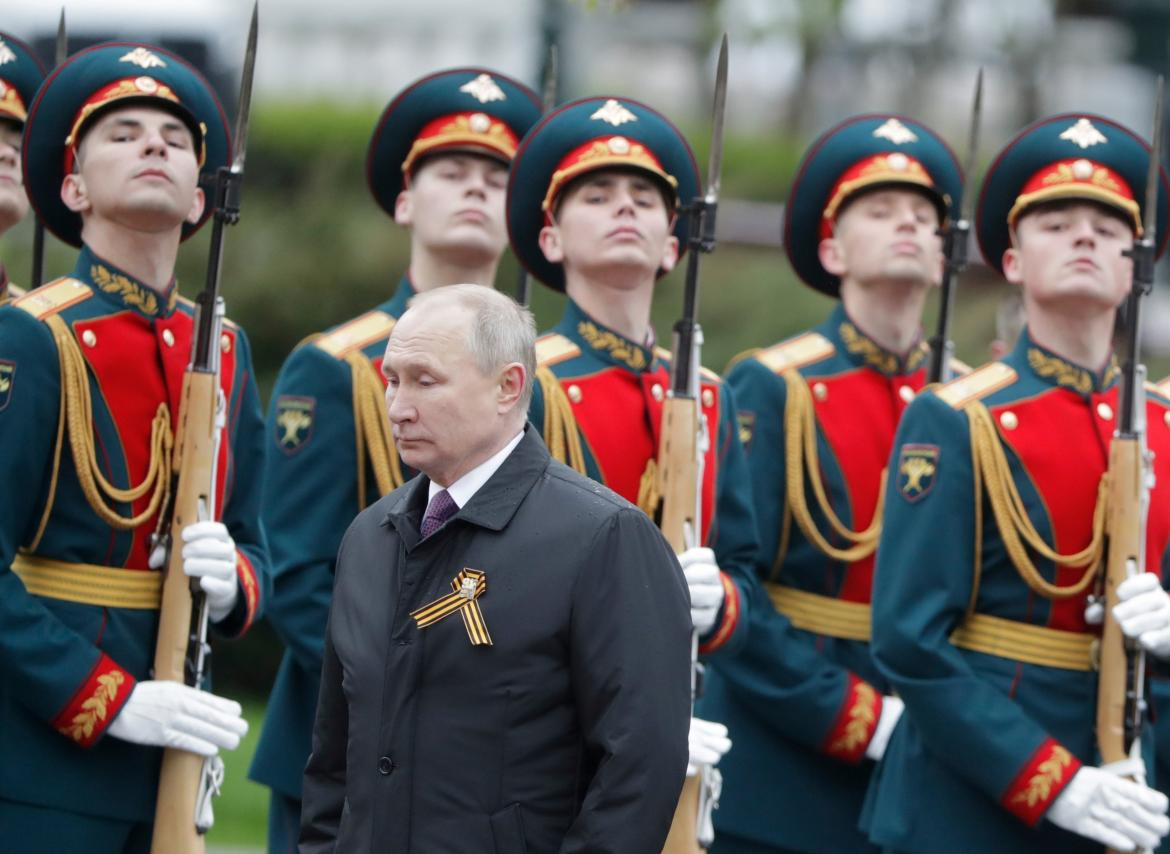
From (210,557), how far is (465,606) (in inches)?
62.1

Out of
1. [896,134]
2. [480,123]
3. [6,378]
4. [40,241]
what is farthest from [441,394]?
[896,134]

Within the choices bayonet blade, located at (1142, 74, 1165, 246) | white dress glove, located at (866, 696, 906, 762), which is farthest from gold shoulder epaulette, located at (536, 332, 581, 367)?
bayonet blade, located at (1142, 74, 1165, 246)

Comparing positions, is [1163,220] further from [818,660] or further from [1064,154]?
[818,660]

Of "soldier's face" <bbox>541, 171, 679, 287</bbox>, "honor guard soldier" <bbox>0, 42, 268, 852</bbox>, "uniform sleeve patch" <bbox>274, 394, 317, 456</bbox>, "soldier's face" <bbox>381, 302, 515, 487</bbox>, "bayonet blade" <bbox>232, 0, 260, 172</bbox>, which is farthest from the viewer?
"uniform sleeve patch" <bbox>274, 394, 317, 456</bbox>

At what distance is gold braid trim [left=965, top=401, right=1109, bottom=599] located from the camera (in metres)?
6.18

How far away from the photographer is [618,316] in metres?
6.64

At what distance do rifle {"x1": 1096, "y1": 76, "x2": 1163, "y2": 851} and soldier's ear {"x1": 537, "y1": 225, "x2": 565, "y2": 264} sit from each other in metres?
1.57

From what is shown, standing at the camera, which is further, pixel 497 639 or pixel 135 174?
pixel 135 174

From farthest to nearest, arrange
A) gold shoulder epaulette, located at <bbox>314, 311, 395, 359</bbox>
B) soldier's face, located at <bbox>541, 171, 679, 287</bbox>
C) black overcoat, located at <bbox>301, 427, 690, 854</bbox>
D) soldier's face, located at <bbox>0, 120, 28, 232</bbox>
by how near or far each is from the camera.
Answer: soldier's face, located at <bbox>0, 120, 28, 232</bbox> → gold shoulder epaulette, located at <bbox>314, 311, 395, 359</bbox> → soldier's face, located at <bbox>541, 171, 679, 287</bbox> → black overcoat, located at <bbox>301, 427, 690, 854</bbox>

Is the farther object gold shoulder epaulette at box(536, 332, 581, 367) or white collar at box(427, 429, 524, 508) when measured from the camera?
gold shoulder epaulette at box(536, 332, 581, 367)

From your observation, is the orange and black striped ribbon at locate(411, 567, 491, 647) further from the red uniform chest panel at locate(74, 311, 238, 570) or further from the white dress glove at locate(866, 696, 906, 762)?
the white dress glove at locate(866, 696, 906, 762)

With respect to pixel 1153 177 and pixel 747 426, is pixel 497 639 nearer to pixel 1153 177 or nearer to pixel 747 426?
pixel 1153 177

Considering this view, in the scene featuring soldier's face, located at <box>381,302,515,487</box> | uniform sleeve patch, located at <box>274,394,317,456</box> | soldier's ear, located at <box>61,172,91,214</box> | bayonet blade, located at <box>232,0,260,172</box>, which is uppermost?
bayonet blade, located at <box>232,0,260,172</box>

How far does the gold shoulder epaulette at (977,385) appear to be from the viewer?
638cm
